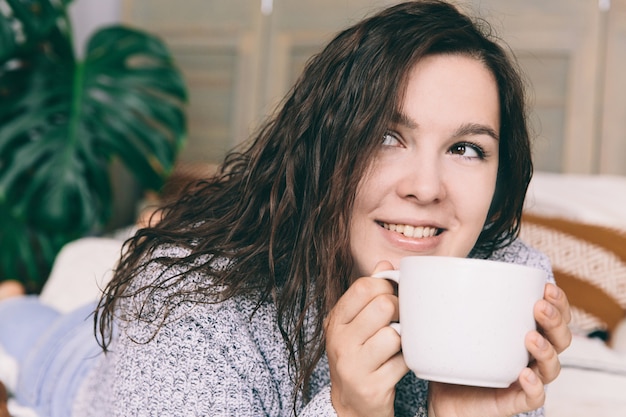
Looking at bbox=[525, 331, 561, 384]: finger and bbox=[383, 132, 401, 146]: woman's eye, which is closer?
bbox=[525, 331, 561, 384]: finger

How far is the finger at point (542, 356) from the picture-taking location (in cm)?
62

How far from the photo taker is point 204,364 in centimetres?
80

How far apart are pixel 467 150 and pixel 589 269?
76 centimetres

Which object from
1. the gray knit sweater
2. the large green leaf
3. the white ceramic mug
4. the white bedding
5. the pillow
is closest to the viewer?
the white ceramic mug

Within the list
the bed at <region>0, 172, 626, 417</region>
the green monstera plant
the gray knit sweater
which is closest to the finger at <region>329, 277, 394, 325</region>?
the gray knit sweater

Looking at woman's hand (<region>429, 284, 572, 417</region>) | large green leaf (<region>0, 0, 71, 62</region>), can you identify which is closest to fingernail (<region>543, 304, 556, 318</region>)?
woman's hand (<region>429, 284, 572, 417</region>)

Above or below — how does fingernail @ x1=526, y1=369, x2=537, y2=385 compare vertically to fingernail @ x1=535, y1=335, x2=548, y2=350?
below

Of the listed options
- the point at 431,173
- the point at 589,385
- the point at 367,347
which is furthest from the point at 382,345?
the point at 589,385

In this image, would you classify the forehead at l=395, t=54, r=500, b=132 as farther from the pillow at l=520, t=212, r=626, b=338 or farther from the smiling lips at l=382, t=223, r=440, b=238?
the pillow at l=520, t=212, r=626, b=338

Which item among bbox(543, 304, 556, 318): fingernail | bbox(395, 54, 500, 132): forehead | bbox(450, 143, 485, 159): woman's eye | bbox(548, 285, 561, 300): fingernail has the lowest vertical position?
bbox(543, 304, 556, 318): fingernail

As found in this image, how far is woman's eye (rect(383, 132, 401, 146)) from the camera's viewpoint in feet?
2.83

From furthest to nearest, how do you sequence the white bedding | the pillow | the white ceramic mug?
the pillow
the white bedding
the white ceramic mug

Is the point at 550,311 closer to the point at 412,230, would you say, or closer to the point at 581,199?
the point at 412,230

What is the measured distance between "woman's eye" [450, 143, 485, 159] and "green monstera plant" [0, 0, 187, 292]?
1.67 m
